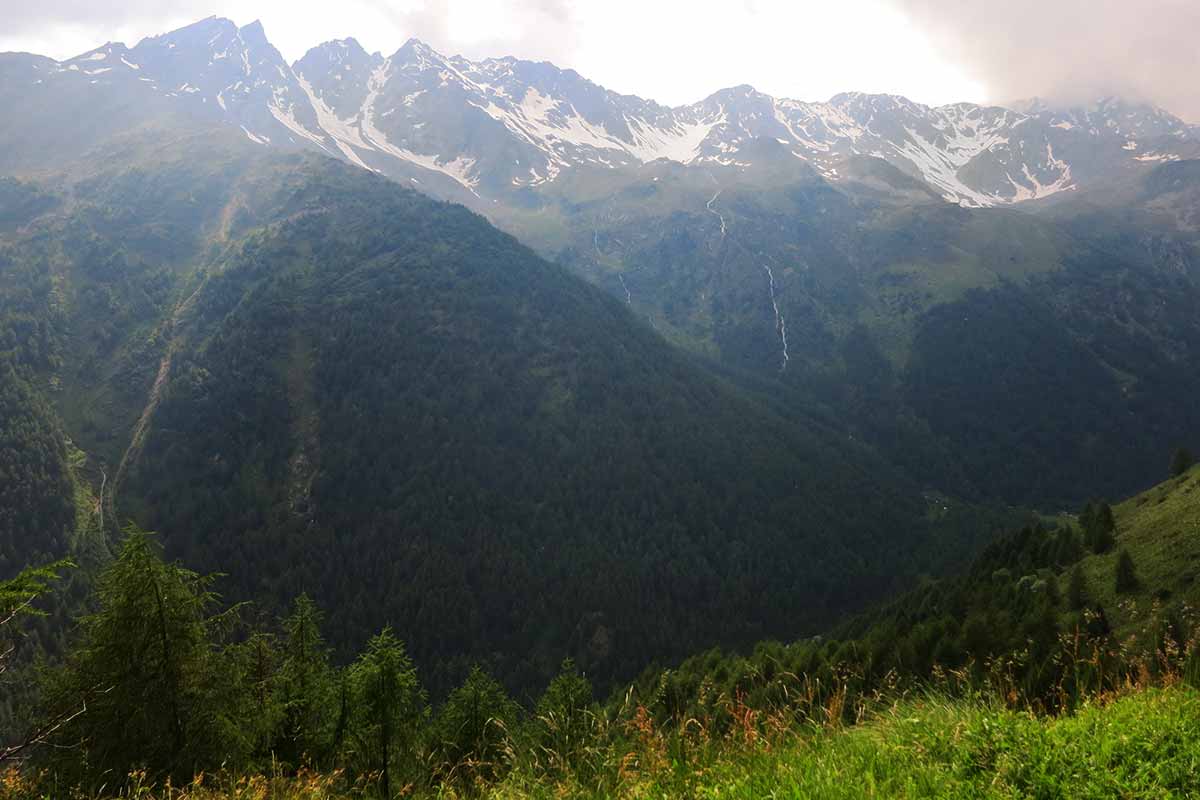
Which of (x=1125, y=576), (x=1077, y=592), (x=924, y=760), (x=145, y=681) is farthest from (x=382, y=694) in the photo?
(x=1125, y=576)

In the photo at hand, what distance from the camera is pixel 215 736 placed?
17.2m

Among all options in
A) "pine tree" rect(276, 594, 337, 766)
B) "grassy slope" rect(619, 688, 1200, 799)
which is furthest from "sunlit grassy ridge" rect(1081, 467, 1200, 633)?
"pine tree" rect(276, 594, 337, 766)

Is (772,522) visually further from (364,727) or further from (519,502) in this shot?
(364,727)

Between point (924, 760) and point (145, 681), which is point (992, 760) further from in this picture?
point (145, 681)

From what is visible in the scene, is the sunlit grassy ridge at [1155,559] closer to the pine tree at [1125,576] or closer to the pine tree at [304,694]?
the pine tree at [1125,576]

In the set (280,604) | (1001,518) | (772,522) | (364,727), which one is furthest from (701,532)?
(364,727)

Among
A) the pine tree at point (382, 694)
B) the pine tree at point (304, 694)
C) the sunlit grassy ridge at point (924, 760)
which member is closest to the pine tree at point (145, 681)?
the pine tree at point (304, 694)

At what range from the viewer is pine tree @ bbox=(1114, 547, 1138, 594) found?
35.1 meters

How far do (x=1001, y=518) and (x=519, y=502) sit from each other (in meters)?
156

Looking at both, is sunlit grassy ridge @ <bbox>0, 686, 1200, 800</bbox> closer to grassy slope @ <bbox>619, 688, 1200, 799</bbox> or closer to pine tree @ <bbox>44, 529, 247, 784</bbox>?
grassy slope @ <bbox>619, 688, 1200, 799</bbox>

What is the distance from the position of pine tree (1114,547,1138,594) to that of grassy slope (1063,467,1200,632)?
37 centimetres

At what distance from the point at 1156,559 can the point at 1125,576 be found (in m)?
3.86

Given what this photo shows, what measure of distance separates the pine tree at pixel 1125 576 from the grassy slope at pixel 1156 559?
37 centimetres

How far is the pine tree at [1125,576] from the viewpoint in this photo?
115 feet
